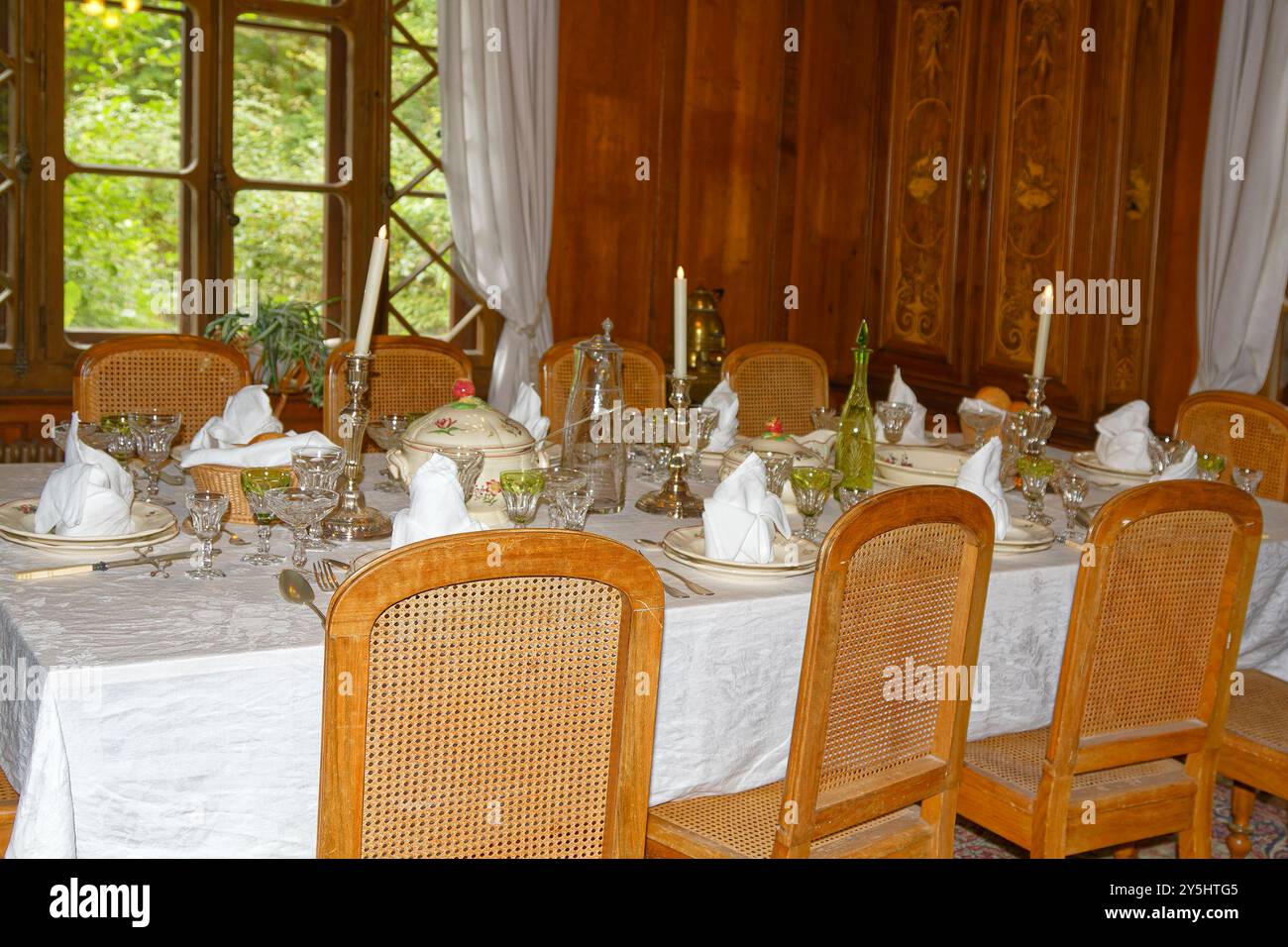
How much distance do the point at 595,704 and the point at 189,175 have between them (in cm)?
315

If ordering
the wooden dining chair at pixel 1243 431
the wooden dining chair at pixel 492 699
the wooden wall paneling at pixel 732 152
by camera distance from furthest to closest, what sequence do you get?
the wooden wall paneling at pixel 732 152 → the wooden dining chair at pixel 1243 431 → the wooden dining chair at pixel 492 699

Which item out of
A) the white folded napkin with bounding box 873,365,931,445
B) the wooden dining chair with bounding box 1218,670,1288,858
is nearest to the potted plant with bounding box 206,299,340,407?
the white folded napkin with bounding box 873,365,931,445

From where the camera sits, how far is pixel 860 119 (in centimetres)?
511

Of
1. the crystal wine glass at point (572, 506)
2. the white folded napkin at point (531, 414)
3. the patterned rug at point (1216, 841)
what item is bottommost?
the patterned rug at point (1216, 841)

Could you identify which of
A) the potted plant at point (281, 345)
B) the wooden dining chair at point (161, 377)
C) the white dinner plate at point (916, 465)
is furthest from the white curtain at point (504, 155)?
the white dinner plate at point (916, 465)

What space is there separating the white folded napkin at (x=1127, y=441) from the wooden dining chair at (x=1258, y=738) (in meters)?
0.53

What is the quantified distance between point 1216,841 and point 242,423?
2.12 m

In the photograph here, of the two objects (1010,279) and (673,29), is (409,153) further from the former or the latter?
(1010,279)

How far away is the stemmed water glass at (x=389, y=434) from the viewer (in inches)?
98.0

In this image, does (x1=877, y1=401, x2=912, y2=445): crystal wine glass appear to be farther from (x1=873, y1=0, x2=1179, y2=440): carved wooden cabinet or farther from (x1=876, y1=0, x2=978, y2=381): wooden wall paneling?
(x1=876, y1=0, x2=978, y2=381): wooden wall paneling

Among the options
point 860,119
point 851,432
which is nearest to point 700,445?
point 851,432

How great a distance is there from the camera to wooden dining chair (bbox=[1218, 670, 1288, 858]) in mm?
2334

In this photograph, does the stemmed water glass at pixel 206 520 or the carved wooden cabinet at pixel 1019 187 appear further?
the carved wooden cabinet at pixel 1019 187

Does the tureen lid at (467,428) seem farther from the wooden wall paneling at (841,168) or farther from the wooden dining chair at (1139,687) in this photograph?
the wooden wall paneling at (841,168)
